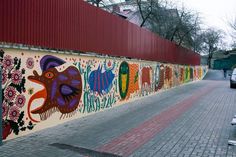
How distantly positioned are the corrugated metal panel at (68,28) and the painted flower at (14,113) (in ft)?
4.91

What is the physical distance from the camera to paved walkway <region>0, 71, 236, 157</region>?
670 cm

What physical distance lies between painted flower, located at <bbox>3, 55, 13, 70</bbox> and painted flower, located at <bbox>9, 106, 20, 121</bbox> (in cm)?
91

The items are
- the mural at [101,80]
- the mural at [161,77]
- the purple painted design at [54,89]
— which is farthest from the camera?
the mural at [161,77]

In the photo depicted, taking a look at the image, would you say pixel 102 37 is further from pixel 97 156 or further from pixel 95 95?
pixel 97 156

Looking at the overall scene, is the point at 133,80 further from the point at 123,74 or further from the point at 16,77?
the point at 16,77

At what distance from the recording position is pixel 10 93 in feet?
24.6

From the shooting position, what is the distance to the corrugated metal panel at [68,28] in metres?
7.64

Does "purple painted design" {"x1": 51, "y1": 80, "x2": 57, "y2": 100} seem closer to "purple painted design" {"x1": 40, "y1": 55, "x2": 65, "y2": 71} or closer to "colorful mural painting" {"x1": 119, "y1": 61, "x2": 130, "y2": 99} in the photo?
"purple painted design" {"x1": 40, "y1": 55, "x2": 65, "y2": 71}

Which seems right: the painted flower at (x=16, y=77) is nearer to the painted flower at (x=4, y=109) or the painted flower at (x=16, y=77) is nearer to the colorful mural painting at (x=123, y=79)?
the painted flower at (x=4, y=109)

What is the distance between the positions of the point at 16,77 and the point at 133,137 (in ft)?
9.95

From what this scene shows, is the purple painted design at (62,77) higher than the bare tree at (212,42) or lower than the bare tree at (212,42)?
lower

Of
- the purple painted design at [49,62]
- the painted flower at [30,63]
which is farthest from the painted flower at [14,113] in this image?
the purple painted design at [49,62]

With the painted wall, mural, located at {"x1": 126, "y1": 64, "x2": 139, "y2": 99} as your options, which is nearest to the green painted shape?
the painted wall

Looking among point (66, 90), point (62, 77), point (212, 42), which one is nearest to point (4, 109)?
point (62, 77)
